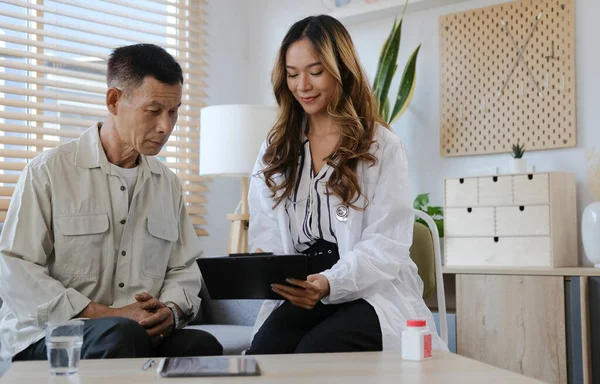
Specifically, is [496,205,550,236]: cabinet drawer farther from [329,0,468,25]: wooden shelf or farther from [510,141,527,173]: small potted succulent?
[329,0,468,25]: wooden shelf

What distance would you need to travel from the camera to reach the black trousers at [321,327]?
193cm

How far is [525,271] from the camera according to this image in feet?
10.7

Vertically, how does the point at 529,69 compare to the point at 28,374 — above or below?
above

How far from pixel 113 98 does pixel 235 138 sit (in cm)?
175

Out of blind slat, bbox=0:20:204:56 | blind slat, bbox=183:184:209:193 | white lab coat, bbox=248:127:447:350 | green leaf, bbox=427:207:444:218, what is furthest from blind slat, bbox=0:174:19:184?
green leaf, bbox=427:207:444:218

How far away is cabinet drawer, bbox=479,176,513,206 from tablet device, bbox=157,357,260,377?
2139mm

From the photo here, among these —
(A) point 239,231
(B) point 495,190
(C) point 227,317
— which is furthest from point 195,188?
(B) point 495,190

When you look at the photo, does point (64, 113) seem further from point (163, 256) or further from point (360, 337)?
point (360, 337)

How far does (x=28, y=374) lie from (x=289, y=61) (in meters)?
1.21

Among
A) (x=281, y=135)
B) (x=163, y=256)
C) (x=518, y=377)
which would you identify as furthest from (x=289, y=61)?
(x=518, y=377)

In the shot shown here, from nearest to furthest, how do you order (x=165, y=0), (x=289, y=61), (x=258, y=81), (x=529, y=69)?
(x=289, y=61), (x=529, y=69), (x=165, y=0), (x=258, y=81)

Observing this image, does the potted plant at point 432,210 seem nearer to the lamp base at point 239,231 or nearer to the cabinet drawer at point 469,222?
the cabinet drawer at point 469,222

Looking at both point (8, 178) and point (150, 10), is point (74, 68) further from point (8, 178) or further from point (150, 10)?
point (8, 178)

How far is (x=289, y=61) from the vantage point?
7.48 ft
